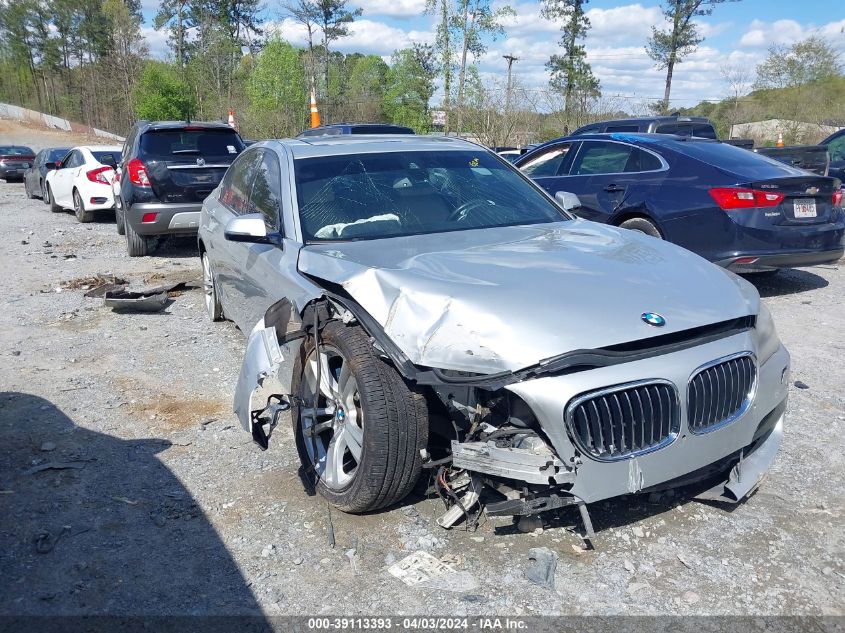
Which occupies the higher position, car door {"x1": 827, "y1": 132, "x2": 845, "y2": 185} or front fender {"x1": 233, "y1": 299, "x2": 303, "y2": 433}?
car door {"x1": 827, "y1": 132, "x2": 845, "y2": 185}

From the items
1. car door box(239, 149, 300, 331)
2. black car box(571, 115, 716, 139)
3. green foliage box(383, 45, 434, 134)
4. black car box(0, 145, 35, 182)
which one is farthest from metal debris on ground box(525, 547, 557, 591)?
green foliage box(383, 45, 434, 134)

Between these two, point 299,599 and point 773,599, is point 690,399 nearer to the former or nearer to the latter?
point 773,599

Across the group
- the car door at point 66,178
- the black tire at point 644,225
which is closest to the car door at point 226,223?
the black tire at point 644,225

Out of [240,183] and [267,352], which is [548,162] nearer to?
[240,183]

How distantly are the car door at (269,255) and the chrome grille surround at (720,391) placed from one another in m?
1.99

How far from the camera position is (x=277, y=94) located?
37625 mm

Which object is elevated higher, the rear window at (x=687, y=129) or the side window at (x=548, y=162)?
the rear window at (x=687, y=129)

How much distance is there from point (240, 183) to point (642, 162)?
14.3 ft

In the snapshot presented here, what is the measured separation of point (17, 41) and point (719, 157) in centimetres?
8130

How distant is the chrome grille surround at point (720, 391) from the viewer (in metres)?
2.80

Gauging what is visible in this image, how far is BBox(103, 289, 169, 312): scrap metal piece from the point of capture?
23.4 feet

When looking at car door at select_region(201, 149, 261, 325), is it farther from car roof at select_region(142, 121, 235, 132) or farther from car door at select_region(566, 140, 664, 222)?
car roof at select_region(142, 121, 235, 132)

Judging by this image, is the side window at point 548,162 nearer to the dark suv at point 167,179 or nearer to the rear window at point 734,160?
the rear window at point 734,160

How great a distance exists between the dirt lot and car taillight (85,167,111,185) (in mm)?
9579
